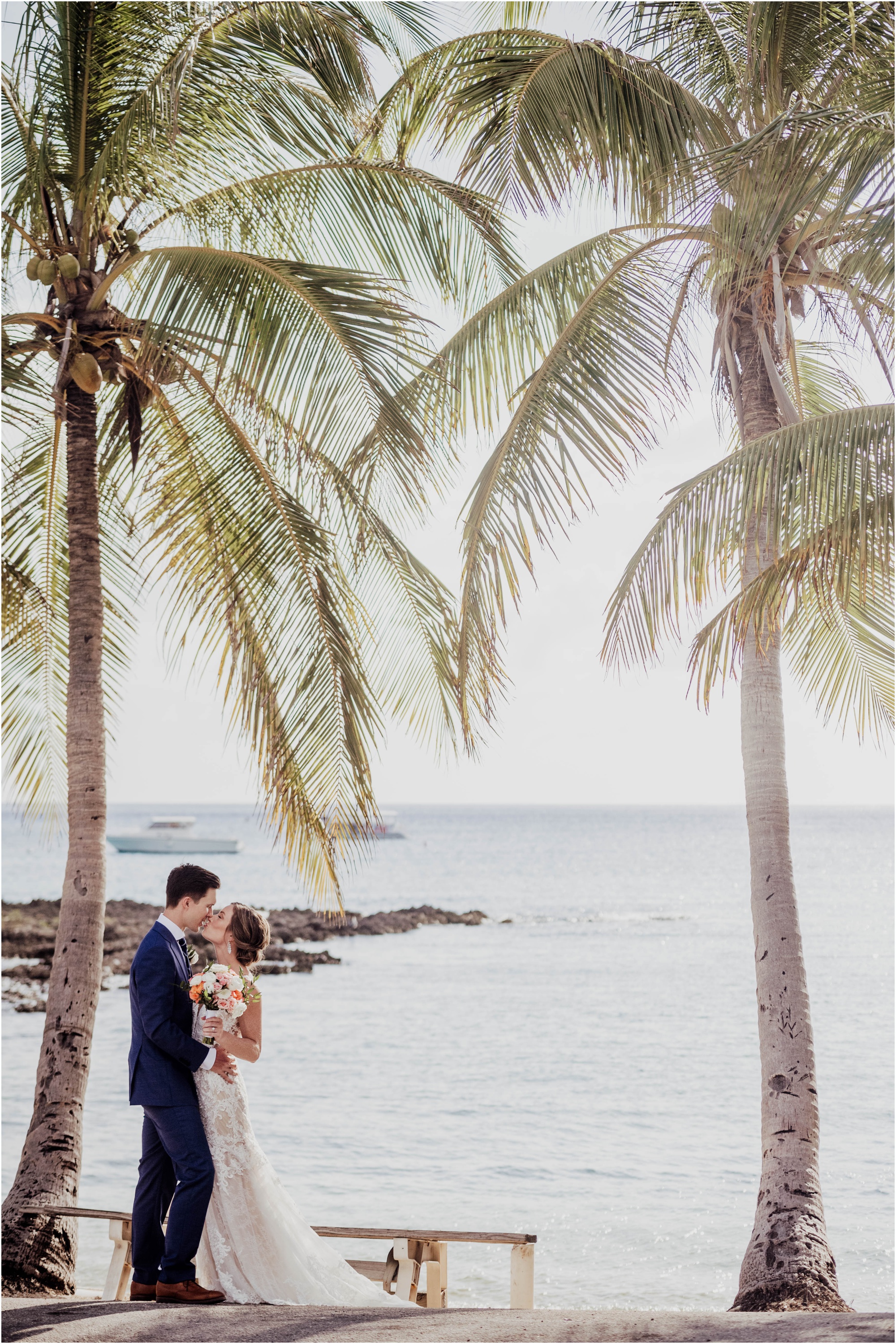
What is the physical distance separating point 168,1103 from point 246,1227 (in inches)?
26.6

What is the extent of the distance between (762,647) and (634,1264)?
7552mm

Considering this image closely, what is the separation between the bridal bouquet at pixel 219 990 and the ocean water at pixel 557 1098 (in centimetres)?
647

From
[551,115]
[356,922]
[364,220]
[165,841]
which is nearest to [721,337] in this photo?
[551,115]

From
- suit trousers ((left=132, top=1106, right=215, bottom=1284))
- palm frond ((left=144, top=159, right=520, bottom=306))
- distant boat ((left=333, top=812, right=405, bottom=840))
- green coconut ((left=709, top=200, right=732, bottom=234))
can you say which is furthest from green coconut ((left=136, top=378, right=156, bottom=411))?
suit trousers ((left=132, top=1106, right=215, bottom=1284))

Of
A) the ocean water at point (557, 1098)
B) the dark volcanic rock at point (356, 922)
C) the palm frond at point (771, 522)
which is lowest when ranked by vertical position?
the ocean water at point (557, 1098)

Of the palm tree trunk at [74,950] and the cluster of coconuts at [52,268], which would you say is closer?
the palm tree trunk at [74,950]

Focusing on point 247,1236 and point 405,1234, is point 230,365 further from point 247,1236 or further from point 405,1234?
point 405,1234

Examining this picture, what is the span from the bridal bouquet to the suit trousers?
14.4 inches

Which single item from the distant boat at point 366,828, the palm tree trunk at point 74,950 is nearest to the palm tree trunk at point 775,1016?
the distant boat at point 366,828

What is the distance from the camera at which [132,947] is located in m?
32.4

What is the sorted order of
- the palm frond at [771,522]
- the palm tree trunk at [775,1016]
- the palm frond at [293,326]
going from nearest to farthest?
the palm frond at [771,522], the palm tree trunk at [775,1016], the palm frond at [293,326]

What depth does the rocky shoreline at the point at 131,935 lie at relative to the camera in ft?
90.0

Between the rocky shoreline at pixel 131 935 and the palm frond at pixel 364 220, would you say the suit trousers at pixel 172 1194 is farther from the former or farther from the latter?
the rocky shoreline at pixel 131 935

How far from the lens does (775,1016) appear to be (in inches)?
266
